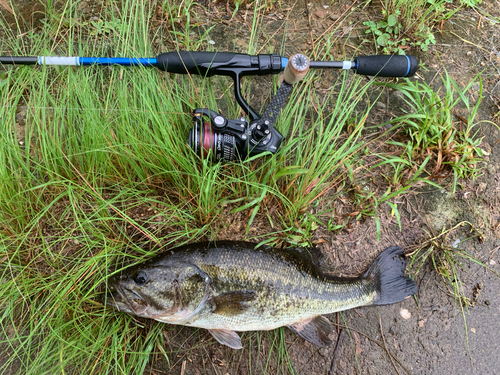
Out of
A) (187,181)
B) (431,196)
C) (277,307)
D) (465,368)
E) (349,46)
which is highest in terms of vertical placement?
(349,46)

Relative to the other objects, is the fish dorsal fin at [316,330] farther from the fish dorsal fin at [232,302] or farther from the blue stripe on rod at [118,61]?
the blue stripe on rod at [118,61]

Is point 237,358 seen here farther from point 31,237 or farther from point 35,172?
point 35,172

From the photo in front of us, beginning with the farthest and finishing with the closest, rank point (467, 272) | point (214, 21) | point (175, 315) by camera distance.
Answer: point (214, 21) < point (467, 272) < point (175, 315)

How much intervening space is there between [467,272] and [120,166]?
3.39 meters

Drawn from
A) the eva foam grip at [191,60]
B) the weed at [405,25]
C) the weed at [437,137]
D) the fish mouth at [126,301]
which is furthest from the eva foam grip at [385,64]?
the fish mouth at [126,301]

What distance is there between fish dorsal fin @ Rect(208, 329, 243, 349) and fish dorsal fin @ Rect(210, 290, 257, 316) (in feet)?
0.96

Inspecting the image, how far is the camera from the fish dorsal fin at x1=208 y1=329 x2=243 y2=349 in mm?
2547

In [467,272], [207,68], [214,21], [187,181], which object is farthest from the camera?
[214,21]

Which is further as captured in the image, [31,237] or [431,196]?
[431,196]

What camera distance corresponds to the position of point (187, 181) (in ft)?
8.90

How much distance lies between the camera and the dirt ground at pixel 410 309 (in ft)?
9.00

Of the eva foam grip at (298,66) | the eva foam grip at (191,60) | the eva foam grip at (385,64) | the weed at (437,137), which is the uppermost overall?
the eva foam grip at (298,66)

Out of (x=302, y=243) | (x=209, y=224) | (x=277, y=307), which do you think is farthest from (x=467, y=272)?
(x=209, y=224)

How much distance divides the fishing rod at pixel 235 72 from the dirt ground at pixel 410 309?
1.95 feet
